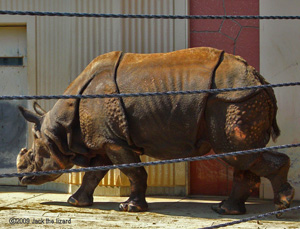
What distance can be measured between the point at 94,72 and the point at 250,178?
7.10 feet

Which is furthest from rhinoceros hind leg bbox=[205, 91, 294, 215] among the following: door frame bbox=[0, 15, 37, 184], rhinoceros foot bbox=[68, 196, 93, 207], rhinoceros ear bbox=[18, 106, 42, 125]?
door frame bbox=[0, 15, 37, 184]

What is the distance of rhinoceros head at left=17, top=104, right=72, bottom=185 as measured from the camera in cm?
712

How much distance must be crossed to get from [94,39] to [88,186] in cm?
206

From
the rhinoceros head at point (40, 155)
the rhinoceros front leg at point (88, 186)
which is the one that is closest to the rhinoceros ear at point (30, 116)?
the rhinoceros head at point (40, 155)

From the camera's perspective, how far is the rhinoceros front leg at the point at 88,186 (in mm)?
7277

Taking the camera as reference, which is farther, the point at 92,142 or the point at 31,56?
the point at 31,56

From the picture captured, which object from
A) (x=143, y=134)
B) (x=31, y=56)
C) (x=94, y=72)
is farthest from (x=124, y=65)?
(x=31, y=56)

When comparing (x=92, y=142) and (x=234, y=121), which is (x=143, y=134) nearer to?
(x=92, y=142)

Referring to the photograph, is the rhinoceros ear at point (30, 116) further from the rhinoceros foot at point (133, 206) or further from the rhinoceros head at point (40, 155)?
the rhinoceros foot at point (133, 206)

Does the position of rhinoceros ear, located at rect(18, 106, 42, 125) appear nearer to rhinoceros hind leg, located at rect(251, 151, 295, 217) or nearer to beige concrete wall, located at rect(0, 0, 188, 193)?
beige concrete wall, located at rect(0, 0, 188, 193)

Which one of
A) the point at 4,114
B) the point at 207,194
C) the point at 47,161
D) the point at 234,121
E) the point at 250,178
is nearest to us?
the point at 234,121

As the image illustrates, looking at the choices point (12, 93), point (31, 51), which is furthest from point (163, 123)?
point (12, 93)

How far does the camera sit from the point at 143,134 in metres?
6.62

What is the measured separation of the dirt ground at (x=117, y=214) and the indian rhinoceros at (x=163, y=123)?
0.22 m
